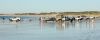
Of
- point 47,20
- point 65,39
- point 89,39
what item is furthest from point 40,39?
point 47,20

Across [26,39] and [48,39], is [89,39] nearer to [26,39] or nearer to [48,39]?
[48,39]

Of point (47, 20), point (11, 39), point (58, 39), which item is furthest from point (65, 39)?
point (47, 20)

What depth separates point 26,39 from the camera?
27.6m

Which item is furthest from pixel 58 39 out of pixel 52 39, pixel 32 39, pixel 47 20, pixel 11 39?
pixel 47 20

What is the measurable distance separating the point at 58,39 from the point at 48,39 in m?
0.87

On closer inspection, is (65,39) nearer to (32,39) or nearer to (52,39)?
(52,39)

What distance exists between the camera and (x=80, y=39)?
27156 millimetres

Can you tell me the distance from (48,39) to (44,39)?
1.10 feet

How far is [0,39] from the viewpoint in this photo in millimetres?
27828

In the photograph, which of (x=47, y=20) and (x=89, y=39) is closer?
(x=89, y=39)

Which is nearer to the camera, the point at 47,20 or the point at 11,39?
the point at 11,39

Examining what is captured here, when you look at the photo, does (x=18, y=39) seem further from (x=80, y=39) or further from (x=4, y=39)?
(x=80, y=39)

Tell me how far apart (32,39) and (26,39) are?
500mm

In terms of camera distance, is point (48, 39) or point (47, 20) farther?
point (47, 20)
